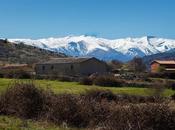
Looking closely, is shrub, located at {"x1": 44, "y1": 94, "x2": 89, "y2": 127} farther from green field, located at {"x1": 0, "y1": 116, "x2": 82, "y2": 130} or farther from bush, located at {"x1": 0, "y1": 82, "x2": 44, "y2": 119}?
bush, located at {"x1": 0, "y1": 82, "x2": 44, "y2": 119}

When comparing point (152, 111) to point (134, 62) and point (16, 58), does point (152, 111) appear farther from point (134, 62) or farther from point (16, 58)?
point (16, 58)

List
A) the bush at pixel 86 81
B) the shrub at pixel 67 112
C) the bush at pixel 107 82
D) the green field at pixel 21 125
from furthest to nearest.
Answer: the bush at pixel 107 82 < the bush at pixel 86 81 < the shrub at pixel 67 112 < the green field at pixel 21 125

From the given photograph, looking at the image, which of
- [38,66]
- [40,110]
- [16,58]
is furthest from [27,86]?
[16,58]

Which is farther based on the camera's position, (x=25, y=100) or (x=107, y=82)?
(x=107, y=82)

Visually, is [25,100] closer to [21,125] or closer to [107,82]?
[21,125]

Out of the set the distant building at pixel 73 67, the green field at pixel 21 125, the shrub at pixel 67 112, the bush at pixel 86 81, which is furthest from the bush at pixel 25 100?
the distant building at pixel 73 67

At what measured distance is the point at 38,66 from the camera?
10738 centimetres

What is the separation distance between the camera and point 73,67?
101 meters

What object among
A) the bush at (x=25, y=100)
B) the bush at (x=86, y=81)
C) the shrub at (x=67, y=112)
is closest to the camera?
the shrub at (x=67, y=112)

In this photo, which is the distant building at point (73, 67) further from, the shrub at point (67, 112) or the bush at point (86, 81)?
the shrub at point (67, 112)

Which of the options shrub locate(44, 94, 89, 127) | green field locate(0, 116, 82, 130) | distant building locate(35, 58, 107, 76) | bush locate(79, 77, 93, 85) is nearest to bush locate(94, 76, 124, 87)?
bush locate(79, 77, 93, 85)

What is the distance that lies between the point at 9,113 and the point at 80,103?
3.12m

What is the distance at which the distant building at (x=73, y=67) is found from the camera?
329ft

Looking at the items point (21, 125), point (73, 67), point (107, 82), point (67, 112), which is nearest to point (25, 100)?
point (67, 112)
